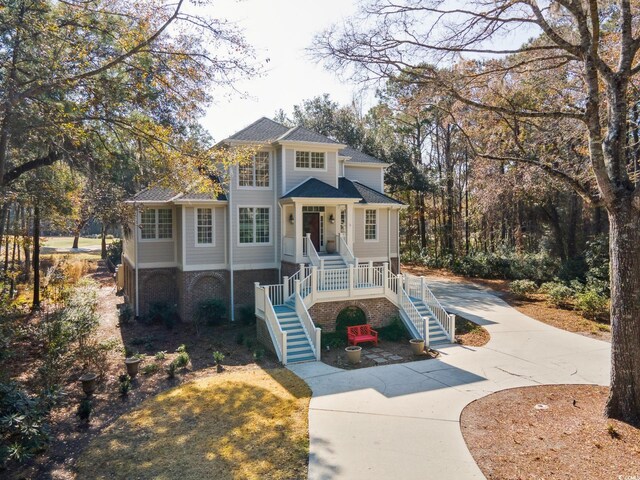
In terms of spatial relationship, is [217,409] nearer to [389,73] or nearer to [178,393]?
[178,393]

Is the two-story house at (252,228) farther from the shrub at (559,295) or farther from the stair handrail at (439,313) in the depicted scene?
the shrub at (559,295)

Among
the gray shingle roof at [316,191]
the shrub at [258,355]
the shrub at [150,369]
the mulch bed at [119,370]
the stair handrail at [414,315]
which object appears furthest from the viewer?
the gray shingle roof at [316,191]

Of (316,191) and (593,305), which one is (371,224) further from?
(593,305)

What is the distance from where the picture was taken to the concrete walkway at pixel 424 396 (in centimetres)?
652

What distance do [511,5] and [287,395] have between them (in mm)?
9563

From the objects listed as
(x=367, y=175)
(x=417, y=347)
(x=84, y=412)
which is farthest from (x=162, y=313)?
(x=367, y=175)

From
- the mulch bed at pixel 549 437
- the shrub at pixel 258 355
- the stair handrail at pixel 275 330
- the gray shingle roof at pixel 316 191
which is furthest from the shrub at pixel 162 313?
the mulch bed at pixel 549 437

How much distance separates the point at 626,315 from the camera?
7.54 metres

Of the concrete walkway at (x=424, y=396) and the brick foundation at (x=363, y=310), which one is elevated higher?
the brick foundation at (x=363, y=310)

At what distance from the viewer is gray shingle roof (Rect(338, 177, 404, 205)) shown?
61.6ft

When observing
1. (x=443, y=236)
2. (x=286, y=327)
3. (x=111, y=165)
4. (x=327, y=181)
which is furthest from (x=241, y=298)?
(x=443, y=236)

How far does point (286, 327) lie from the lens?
13.2 m

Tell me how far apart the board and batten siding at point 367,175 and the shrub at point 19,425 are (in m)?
17.2

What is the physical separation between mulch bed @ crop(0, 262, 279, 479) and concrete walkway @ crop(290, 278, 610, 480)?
3032 mm
